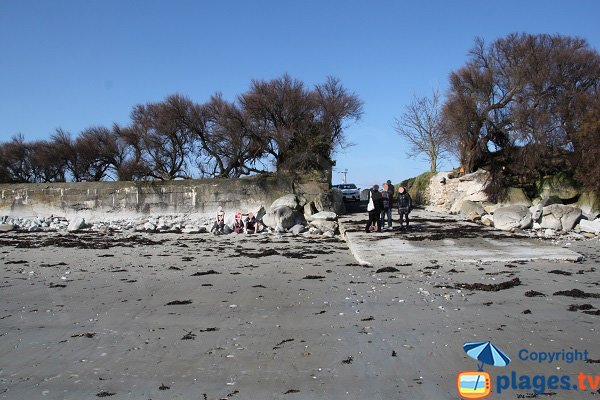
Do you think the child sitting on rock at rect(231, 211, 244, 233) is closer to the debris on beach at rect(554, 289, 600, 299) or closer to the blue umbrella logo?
the debris on beach at rect(554, 289, 600, 299)

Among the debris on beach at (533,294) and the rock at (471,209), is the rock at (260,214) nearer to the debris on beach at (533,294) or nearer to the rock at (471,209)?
the rock at (471,209)

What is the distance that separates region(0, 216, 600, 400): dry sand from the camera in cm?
438

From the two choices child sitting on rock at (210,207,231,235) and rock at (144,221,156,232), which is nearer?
child sitting on rock at (210,207,231,235)

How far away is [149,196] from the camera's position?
25859 millimetres

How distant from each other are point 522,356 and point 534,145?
20700 millimetres

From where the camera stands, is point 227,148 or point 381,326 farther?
point 227,148

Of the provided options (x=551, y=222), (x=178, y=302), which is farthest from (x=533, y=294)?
(x=551, y=222)

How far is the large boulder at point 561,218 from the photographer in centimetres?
1681

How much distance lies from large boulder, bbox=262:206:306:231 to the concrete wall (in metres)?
3.50

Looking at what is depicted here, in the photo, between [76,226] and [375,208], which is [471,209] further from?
[76,226]

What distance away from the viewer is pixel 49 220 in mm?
25453

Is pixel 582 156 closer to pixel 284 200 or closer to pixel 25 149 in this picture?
pixel 284 200

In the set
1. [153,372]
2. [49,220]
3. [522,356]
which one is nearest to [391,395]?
[522,356]

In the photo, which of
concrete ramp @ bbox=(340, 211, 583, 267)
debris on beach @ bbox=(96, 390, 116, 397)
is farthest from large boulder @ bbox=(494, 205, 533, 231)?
debris on beach @ bbox=(96, 390, 116, 397)
